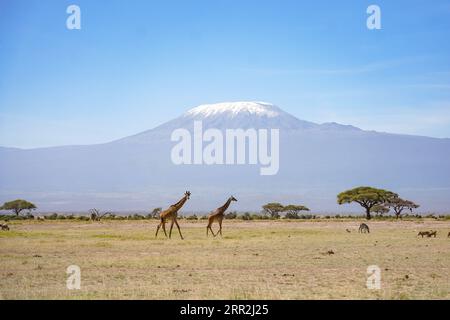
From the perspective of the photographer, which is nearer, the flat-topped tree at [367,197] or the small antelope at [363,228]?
the small antelope at [363,228]

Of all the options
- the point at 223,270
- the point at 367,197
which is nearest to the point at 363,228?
the point at 223,270

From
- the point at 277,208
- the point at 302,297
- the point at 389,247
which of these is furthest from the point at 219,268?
the point at 277,208

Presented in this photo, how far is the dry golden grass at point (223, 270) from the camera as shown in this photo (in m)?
14.8

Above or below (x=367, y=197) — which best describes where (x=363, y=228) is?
below

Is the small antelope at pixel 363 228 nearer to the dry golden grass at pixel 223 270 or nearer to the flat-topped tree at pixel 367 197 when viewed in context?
the dry golden grass at pixel 223 270

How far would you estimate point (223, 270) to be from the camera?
19172mm

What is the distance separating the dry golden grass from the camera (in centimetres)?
1477

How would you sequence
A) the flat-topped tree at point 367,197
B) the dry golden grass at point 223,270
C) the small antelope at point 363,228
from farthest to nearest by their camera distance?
the flat-topped tree at point 367,197, the small antelope at point 363,228, the dry golden grass at point 223,270

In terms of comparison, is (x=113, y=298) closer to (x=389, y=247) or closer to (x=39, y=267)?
(x=39, y=267)

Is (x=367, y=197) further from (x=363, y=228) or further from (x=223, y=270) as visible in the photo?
(x=223, y=270)

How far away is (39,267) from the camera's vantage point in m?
19.7

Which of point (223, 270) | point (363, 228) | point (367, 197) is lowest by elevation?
point (223, 270)

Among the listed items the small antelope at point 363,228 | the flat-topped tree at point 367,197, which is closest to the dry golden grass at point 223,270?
the small antelope at point 363,228

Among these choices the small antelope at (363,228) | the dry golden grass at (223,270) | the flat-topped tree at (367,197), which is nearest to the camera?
the dry golden grass at (223,270)
